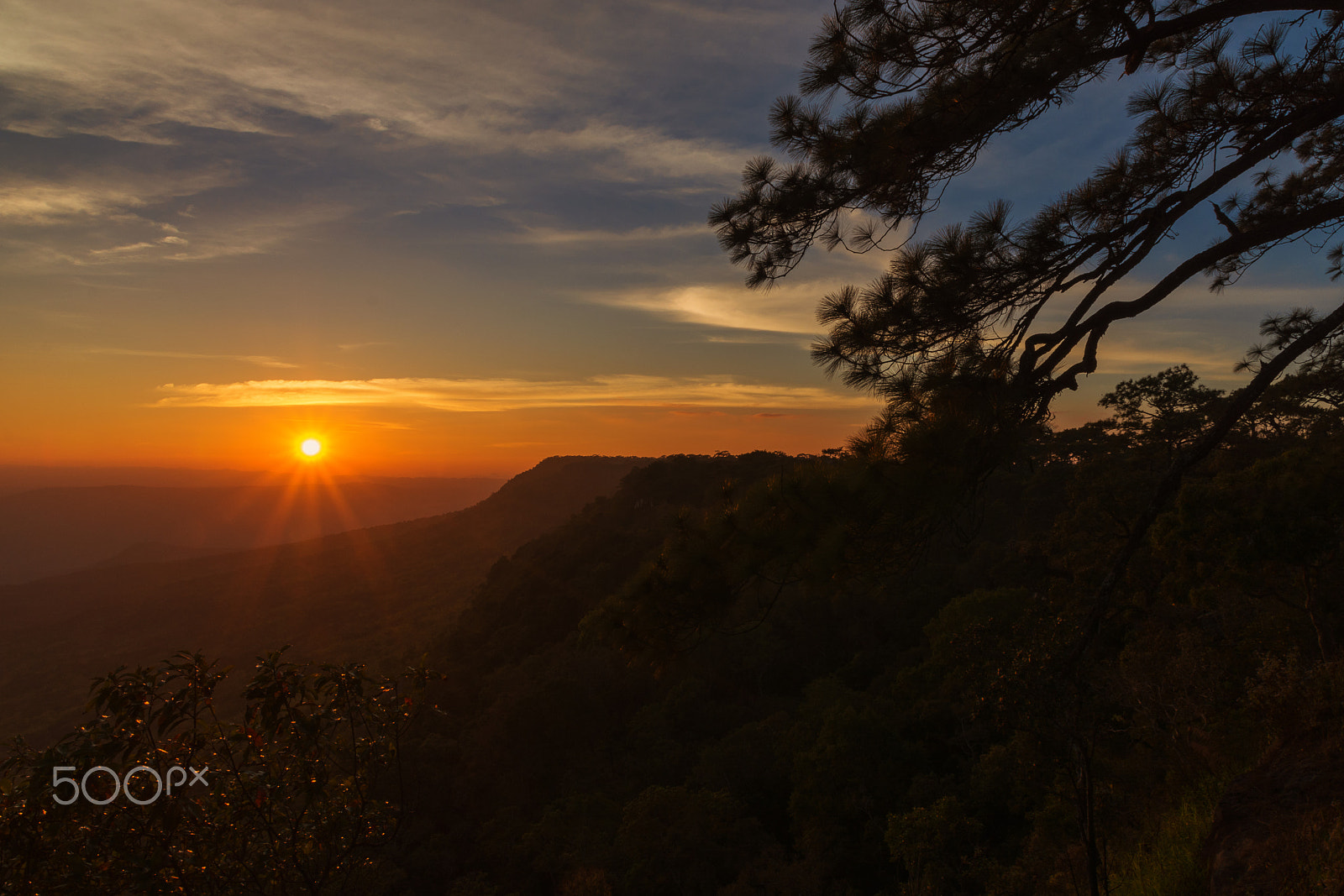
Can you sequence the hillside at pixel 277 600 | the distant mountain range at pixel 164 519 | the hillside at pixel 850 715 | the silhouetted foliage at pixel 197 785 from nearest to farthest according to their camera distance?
the silhouetted foliage at pixel 197 785 < the hillside at pixel 850 715 < the hillside at pixel 277 600 < the distant mountain range at pixel 164 519

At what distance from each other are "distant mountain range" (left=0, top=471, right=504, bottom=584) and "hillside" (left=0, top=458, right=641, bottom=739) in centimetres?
6170

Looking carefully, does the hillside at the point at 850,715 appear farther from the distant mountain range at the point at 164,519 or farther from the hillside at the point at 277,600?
the distant mountain range at the point at 164,519

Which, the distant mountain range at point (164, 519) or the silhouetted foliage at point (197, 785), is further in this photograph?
the distant mountain range at point (164, 519)

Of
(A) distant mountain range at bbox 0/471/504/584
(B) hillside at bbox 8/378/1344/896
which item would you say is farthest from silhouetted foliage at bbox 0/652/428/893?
(A) distant mountain range at bbox 0/471/504/584

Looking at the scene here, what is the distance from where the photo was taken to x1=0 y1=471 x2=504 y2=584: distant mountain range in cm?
14425

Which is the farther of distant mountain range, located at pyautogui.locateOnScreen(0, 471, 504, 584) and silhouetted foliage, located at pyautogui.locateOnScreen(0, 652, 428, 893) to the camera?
distant mountain range, located at pyautogui.locateOnScreen(0, 471, 504, 584)

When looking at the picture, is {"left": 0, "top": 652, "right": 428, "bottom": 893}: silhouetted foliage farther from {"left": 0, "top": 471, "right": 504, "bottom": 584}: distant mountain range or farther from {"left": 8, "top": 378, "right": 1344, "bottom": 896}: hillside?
{"left": 0, "top": 471, "right": 504, "bottom": 584}: distant mountain range

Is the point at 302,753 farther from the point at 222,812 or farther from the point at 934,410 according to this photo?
the point at 934,410

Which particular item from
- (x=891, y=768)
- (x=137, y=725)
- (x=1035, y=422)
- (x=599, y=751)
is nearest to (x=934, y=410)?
(x=1035, y=422)

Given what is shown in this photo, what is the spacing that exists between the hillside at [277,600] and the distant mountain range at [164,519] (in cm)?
6170

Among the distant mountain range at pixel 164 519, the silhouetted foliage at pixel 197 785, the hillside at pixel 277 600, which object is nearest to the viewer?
the silhouetted foliage at pixel 197 785

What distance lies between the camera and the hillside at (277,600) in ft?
172

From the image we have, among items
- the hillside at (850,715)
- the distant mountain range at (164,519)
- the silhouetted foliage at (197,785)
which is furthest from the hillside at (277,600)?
the distant mountain range at (164,519)

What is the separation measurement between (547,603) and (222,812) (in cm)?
3245
